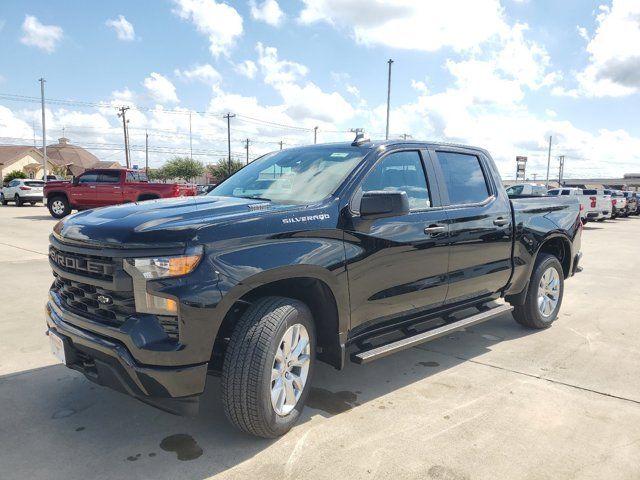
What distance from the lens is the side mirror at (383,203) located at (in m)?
3.23

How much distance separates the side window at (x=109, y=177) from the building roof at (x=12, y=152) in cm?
5479

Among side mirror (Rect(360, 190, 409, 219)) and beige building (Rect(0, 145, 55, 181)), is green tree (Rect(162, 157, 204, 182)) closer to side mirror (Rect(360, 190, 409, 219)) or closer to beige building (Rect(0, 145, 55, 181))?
beige building (Rect(0, 145, 55, 181))

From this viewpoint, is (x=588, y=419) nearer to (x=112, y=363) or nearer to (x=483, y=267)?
(x=483, y=267)

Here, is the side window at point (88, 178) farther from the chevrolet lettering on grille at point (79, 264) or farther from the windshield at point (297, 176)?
the chevrolet lettering on grille at point (79, 264)

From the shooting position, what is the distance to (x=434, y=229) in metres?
3.88

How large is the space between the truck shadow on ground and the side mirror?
1372 millimetres

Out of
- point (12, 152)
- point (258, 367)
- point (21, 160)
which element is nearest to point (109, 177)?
point (258, 367)

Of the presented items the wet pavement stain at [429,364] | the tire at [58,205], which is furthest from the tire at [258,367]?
the tire at [58,205]

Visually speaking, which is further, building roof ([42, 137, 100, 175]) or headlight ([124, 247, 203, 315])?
building roof ([42, 137, 100, 175])

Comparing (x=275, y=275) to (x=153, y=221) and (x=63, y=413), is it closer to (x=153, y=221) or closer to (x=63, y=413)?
(x=153, y=221)

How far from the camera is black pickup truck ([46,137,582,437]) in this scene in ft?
8.66

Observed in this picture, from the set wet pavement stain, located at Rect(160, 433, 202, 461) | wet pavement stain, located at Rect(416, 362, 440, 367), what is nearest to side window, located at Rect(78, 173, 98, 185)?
wet pavement stain, located at Rect(416, 362, 440, 367)

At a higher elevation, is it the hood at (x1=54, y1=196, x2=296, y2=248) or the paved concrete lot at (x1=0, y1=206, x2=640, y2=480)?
Answer: the hood at (x1=54, y1=196, x2=296, y2=248)

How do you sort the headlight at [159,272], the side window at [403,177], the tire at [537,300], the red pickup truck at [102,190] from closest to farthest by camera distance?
the headlight at [159,272] → the side window at [403,177] → the tire at [537,300] → the red pickup truck at [102,190]
